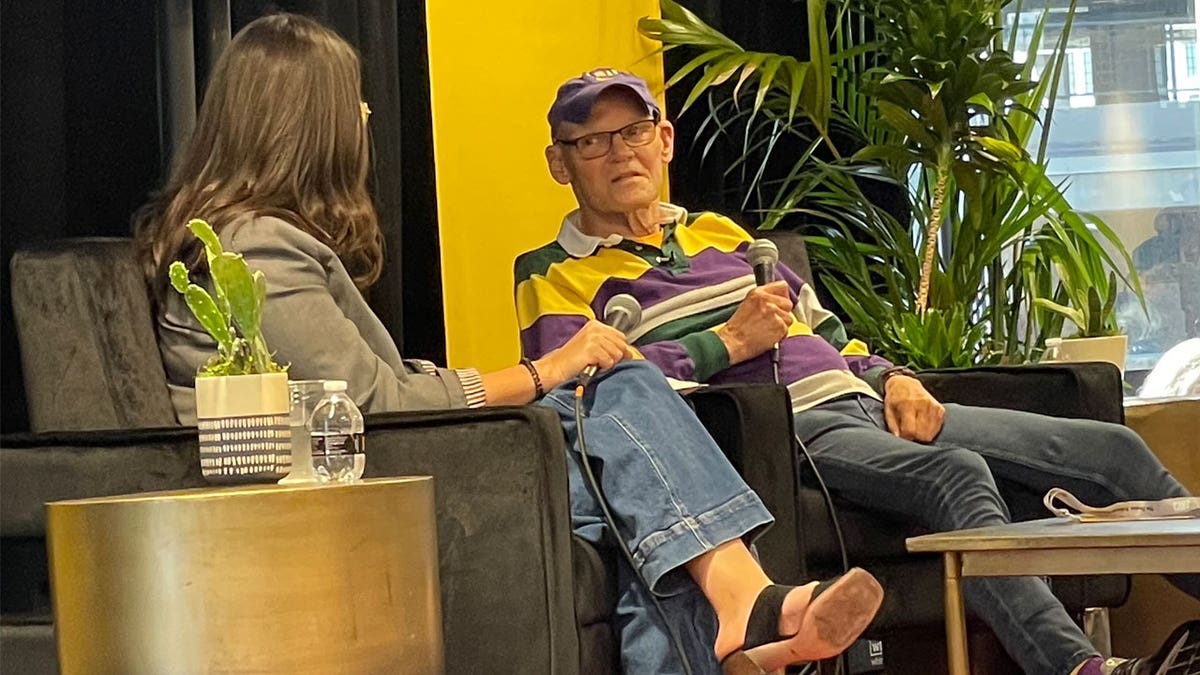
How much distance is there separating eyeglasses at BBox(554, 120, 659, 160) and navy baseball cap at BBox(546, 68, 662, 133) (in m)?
0.03

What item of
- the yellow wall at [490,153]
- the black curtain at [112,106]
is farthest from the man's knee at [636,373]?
the yellow wall at [490,153]

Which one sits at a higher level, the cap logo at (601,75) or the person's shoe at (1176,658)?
the cap logo at (601,75)

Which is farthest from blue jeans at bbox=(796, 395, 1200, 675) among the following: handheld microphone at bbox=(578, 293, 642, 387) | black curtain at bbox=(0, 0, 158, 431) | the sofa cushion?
black curtain at bbox=(0, 0, 158, 431)

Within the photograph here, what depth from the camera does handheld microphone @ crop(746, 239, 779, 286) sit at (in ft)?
8.38

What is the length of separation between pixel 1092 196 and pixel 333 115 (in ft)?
8.30

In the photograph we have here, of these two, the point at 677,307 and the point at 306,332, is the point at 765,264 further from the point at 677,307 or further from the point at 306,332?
the point at 306,332

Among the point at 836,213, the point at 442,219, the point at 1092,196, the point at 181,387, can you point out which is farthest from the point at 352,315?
the point at 1092,196

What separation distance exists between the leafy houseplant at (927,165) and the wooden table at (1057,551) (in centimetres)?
132

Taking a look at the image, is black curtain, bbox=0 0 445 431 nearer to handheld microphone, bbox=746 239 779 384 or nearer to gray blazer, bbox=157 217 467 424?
gray blazer, bbox=157 217 467 424

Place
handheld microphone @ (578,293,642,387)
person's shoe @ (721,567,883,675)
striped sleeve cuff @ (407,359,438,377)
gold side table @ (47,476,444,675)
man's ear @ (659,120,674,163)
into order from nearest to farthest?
1. gold side table @ (47,476,444,675)
2. person's shoe @ (721,567,883,675)
3. striped sleeve cuff @ (407,359,438,377)
4. handheld microphone @ (578,293,642,387)
5. man's ear @ (659,120,674,163)

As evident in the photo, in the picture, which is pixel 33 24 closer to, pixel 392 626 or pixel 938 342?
pixel 392 626

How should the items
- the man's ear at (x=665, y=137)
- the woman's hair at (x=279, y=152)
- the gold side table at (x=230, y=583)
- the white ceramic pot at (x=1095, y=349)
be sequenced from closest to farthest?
the gold side table at (x=230, y=583) < the woman's hair at (x=279, y=152) < the man's ear at (x=665, y=137) < the white ceramic pot at (x=1095, y=349)

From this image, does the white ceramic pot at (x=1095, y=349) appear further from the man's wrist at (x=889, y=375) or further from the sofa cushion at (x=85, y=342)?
the sofa cushion at (x=85, y=342)

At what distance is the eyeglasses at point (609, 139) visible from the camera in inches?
106
